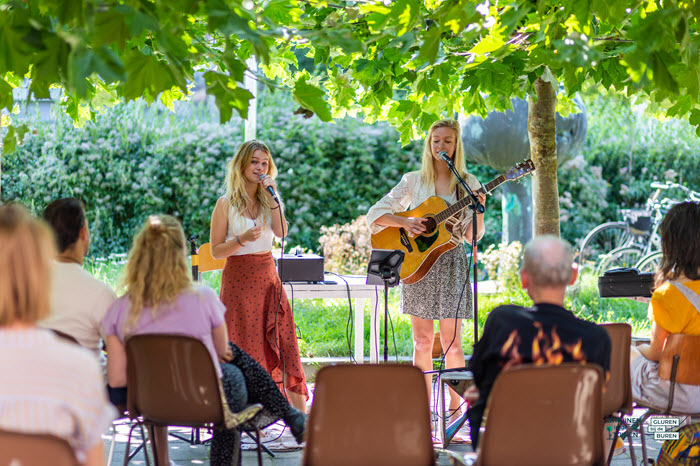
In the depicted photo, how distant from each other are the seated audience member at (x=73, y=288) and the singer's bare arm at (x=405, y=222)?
6.67ft

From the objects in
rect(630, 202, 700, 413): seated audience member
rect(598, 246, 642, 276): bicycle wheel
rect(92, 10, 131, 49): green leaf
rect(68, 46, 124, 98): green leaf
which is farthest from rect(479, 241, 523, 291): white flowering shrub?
rect(68, 46, 124, 98): green leaf

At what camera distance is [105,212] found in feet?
33.2

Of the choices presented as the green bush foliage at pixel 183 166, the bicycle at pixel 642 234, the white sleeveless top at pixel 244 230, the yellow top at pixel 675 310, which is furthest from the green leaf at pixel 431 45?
the green bush foliage at pixel 183 166

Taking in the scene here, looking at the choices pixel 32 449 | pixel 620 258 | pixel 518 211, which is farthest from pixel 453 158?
pixel 620 258

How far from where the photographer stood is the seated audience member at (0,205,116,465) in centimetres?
187

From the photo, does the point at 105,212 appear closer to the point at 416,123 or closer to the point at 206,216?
the point at 206,216

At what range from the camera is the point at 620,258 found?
A: 9.39 m

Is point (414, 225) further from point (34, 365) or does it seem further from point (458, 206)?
point (34, 365)

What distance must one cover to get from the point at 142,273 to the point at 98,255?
7.53 metres

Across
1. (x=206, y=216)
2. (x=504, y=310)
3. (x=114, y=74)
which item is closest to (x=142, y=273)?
(x=114, y=74)

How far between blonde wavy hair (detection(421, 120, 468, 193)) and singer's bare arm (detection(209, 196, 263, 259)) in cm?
110

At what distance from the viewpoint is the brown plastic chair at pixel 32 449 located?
1828 millimetres

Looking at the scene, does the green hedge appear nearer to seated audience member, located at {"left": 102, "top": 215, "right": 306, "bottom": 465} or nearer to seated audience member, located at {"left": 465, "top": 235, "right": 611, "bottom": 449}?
seated audience member, located at {"left": 102, "top": 215, "right": 306, "bottom": 465}

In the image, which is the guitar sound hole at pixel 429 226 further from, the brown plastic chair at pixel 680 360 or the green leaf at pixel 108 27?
the green leaf at pixel 108 27
